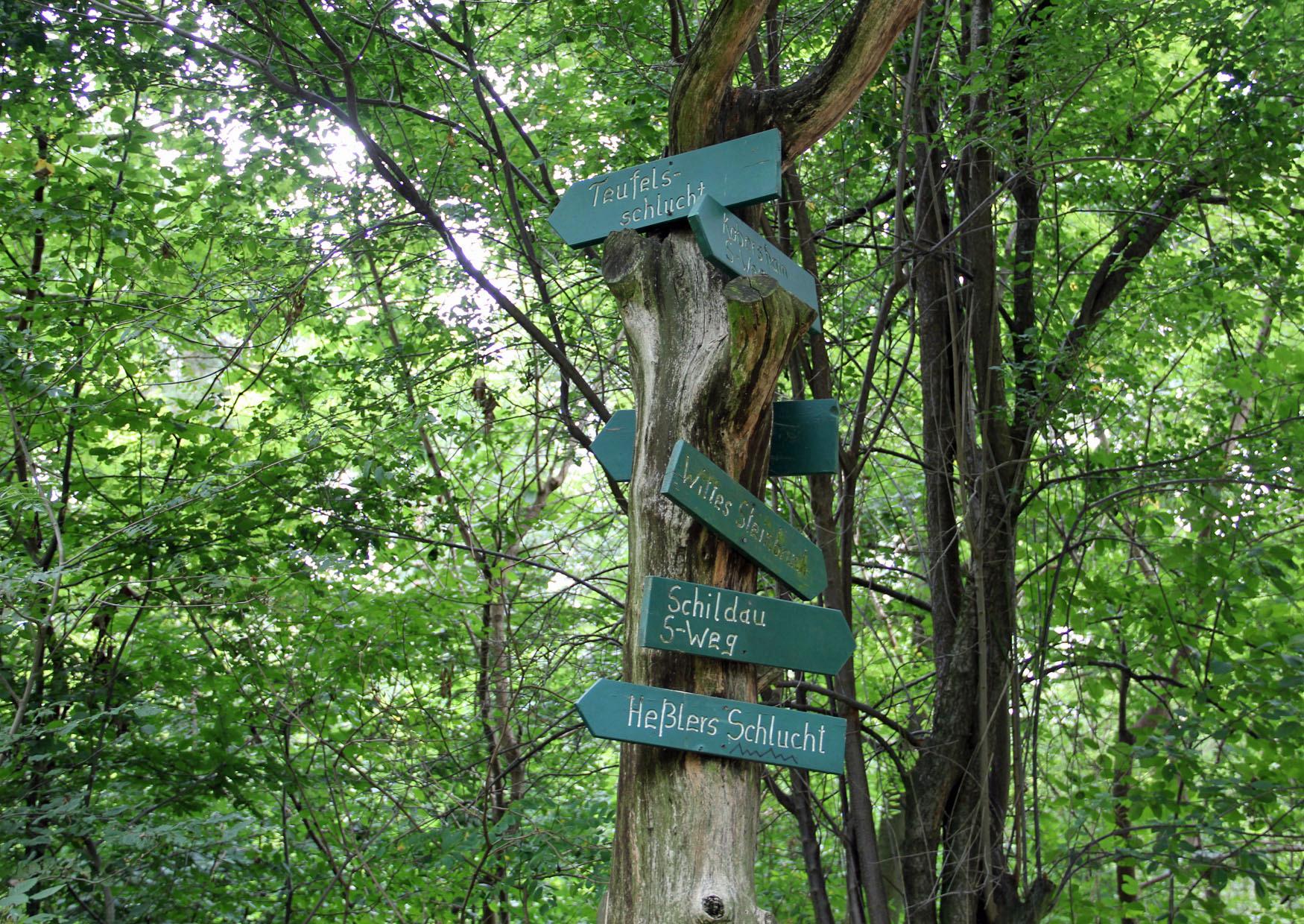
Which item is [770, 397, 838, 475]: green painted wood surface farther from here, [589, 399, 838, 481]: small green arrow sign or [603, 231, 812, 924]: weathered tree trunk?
[603, 231, 812, 924]: weathered tree trunk

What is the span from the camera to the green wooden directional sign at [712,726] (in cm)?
192

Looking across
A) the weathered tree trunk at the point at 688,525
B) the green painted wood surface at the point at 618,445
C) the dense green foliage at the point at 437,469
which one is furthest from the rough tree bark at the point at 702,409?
the dense green foliage at the point at 437,469

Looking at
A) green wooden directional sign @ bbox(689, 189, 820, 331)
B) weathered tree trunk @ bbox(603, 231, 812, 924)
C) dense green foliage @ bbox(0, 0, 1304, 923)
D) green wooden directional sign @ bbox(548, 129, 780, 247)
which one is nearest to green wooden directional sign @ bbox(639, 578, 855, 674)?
weathered tree trunk @ bbox(603, 231, 812, 924)

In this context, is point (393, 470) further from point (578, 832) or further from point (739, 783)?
point (739, 783)

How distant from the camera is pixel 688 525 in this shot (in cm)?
215

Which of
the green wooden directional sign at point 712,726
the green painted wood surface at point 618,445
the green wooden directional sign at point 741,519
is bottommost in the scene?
the green wooden directional sign at point 712,726

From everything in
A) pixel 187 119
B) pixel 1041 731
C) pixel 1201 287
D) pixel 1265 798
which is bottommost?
pixel 1265 798

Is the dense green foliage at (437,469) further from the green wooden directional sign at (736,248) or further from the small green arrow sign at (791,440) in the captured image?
the green wooden directional sign at (736,248)

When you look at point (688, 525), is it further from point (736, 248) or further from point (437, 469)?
point (437, 469)

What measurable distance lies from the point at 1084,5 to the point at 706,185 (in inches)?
102

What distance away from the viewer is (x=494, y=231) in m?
5.58

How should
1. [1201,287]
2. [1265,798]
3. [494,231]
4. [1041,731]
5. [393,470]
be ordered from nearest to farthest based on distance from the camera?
1. [1265,798]
2. [1201,287]
3. [393,470]
4. [1041,731]
5. [494,231]

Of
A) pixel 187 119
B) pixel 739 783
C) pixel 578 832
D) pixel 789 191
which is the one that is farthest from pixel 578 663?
pixel 187 119

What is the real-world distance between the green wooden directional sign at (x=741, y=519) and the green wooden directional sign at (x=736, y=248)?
0.45 metres
